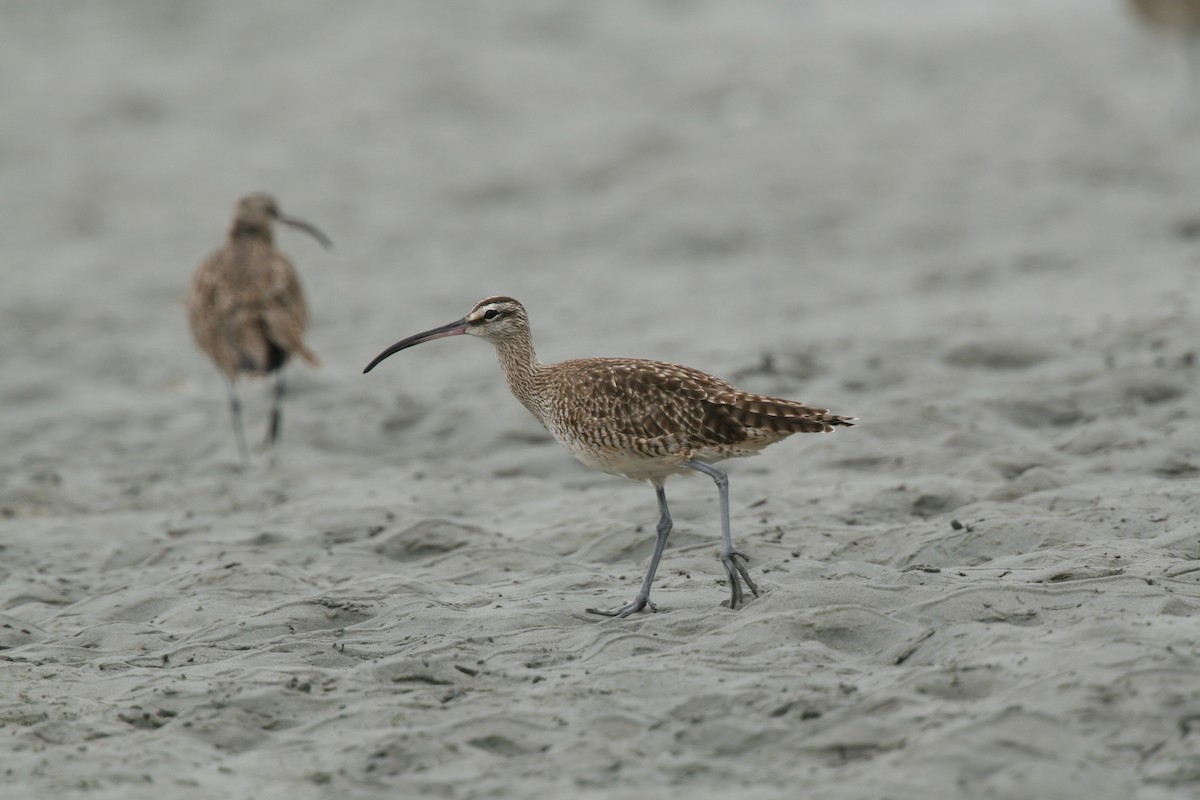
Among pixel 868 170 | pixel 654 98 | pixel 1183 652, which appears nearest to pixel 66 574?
pixel 1183 652

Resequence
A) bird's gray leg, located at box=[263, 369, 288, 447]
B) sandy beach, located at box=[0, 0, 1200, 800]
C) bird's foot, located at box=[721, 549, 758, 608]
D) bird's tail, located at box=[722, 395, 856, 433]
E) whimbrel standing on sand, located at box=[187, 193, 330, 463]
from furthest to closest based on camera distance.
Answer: whimbrel standing on sand, located at box=[187, 193, 330, 463]
bird's gray leg, located at box=[263, 369, 288, 447]
bird's tail, located at box=[722, 395, 856, 433]
bird's foot, located at box=[721, 549, 758, 608]
sandy beach, located at box=[0, 0, 1200, 800]

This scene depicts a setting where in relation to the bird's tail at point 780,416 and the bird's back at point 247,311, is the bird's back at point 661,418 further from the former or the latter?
the bird's back at point 247,311

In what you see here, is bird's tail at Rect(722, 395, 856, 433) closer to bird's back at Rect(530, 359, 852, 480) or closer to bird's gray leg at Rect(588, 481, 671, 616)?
bird's back at Rect(530, 359, 852, 480)

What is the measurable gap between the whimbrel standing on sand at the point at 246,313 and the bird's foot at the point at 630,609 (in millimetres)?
4328

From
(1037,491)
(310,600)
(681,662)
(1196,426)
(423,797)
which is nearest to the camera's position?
(423,797)

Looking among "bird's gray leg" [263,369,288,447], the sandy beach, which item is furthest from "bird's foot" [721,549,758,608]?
"bird's gray leg" [263,369,288,447]

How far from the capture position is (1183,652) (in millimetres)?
4766

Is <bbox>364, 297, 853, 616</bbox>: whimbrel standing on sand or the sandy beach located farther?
<bbox>364, 297, 853, 616</bbox>: whimbrel standing on sand

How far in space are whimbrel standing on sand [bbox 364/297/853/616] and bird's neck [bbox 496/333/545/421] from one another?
188mm

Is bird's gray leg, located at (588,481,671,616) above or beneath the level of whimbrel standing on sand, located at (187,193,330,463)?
beneath

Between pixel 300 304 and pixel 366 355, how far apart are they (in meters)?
1.44

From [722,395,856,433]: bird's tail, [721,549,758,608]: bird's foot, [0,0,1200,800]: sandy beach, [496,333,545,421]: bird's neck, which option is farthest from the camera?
[496,333,545,421]: bird's neck

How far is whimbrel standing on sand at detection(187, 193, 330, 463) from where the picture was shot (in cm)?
1018

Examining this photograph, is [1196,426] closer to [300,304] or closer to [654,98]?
[300,304]
